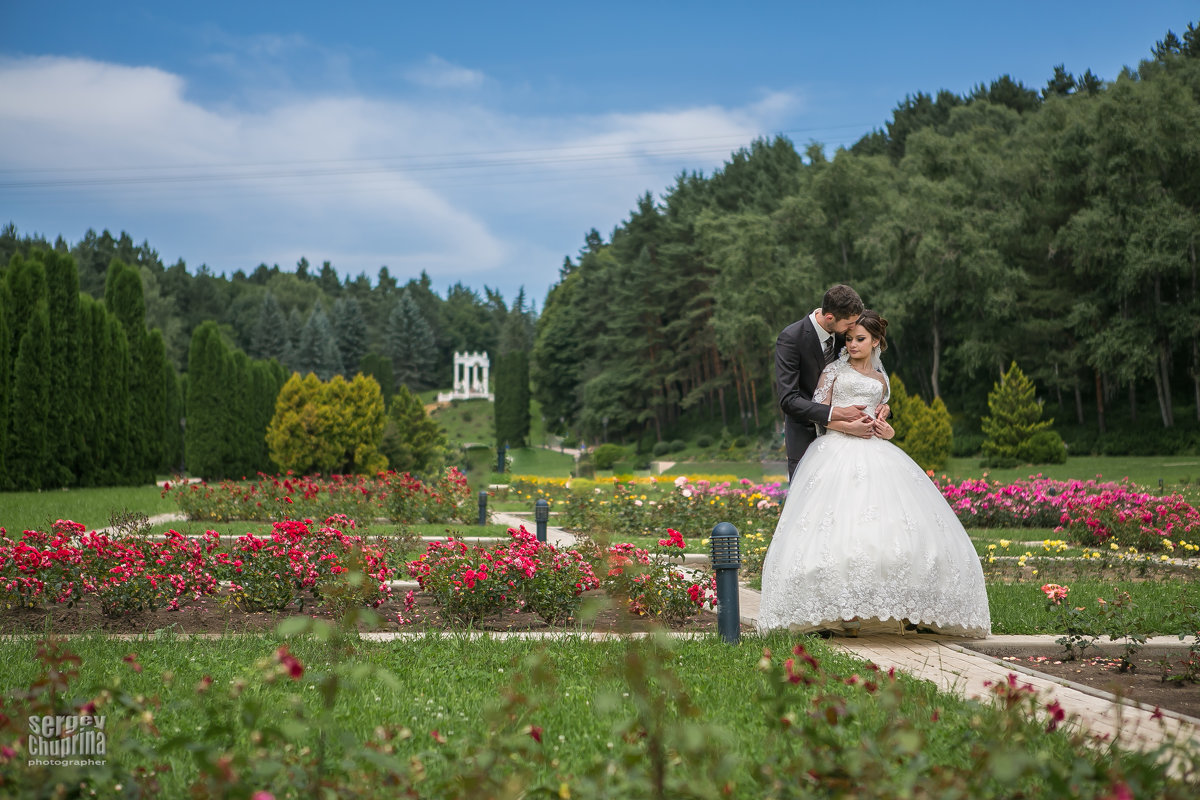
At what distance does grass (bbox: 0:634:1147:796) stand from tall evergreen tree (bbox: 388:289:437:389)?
8803cm

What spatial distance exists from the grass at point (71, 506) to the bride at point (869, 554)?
8308 millimetres

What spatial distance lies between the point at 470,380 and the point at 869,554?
88.7 metres

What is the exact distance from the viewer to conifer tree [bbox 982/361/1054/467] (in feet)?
92.9

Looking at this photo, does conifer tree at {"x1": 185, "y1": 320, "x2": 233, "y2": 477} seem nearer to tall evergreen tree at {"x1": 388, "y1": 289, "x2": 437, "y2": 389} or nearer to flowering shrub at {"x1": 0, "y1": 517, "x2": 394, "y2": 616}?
flowering shrub at {"x1": 0, "y1": 517, "x2": 394, "y2": 616}

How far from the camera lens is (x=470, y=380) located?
9250 centimetres

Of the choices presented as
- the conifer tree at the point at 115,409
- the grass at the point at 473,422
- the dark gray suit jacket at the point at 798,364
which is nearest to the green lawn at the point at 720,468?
the conifer tree at the point at 115,409

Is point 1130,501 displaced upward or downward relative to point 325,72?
downward

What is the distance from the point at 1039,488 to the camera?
12984 mm

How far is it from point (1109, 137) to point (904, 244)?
8.06 m

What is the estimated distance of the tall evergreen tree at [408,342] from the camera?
9175cm

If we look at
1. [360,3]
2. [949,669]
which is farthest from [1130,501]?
[360,3]

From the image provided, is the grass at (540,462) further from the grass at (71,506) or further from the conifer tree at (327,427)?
the grass at (71,506)

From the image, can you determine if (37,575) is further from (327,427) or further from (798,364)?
(327,427)

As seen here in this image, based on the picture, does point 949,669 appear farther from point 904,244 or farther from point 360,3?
point 904,244
